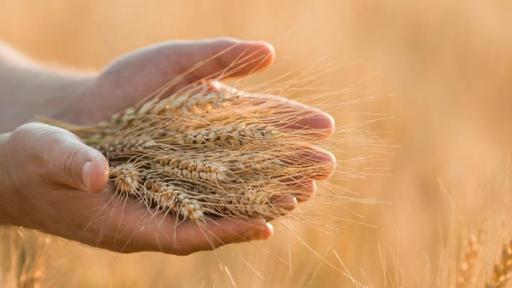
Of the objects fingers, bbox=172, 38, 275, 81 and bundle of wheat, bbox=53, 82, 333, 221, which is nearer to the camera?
bundle of wheat, bbox=53, 82, 333, 221

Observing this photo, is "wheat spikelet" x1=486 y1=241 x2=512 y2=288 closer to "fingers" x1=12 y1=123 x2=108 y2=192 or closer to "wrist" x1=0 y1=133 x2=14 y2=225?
"fingers" x1=12 y1=123 x2=108 y2=192

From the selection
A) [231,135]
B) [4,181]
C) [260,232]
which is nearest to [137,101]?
[4,181]

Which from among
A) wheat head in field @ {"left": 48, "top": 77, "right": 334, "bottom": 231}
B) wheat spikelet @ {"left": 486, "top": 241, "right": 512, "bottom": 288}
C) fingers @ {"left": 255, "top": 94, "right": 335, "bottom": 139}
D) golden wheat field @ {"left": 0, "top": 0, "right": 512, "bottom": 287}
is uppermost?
fingers @ {"left": 255, "top": 94, "right": 335, "bottom": 139}

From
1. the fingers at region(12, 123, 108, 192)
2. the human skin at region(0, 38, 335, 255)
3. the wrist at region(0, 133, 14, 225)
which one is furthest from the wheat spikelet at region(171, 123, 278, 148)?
the wrist at region(0, 133, 14, 225)

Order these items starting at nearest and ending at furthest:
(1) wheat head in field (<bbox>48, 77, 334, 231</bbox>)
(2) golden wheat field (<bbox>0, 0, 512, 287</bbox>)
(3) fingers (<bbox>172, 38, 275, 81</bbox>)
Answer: (1) wheat head in field (<bbox>48, 77, 334, 231</bbox>)
(2) golden wheat field (<bbox>0, 0, 512, 287</bbox>)
(3) fingers (<bbox>172, 38, 275, 81</bbox>)

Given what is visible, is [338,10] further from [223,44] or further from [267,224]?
[267,224]

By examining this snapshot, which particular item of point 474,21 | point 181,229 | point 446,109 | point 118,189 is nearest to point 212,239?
point 181,229
